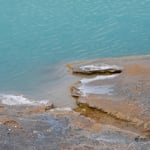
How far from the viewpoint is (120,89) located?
1120 cm

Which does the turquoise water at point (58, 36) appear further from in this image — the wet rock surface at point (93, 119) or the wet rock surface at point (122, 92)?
the wet rock surface at point (93, 119)

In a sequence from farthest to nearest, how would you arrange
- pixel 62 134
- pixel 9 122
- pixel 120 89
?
1. pixel 120 89
2. pixel 9 122
3. pixel 62 134

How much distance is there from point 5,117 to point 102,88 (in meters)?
2.86

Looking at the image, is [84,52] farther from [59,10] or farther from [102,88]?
[59,10]

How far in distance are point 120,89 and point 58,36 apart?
6.73 meters

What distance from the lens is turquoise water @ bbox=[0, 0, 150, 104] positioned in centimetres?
Result: 1401

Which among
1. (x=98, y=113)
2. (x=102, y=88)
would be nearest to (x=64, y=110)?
(x=98, y=113)

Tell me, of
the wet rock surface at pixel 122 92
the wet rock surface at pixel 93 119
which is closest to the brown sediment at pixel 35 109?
the wet rock surface at pixel 93 119

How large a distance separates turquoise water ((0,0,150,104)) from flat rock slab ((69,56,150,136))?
117cm

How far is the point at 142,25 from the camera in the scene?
17.7 metres

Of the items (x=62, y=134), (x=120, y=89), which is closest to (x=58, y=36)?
(x=120, y=89)

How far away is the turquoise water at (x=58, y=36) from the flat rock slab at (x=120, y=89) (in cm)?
117

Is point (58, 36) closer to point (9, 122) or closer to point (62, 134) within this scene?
point (9, 122)

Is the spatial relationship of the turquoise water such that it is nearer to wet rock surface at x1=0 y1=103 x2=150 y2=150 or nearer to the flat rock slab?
the flat rock slab
